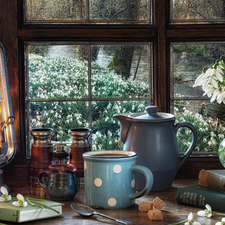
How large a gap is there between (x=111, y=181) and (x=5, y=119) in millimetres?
550

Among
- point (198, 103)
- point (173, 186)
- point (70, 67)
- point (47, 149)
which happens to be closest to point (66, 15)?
point (70, 67)

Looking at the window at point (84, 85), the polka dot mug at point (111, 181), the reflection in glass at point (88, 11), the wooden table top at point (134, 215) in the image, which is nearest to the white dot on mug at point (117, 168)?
the polka dot mug at point (111, 181)

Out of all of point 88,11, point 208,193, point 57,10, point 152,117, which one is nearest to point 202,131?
point 152,117

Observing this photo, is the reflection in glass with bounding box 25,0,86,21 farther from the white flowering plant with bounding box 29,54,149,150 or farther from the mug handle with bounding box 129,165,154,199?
the mug handle with bounding box 129,165,154,199

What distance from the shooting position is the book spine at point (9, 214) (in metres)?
0.86

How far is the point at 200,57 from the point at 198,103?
0.66 feet

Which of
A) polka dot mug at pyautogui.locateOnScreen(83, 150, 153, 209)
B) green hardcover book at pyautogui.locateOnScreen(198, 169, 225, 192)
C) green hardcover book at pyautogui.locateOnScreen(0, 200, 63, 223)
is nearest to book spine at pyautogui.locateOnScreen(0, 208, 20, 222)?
green hardcover book at pyautogui.locateOnScreen(0, 200, 63, 223)

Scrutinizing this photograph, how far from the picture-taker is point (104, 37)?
1430 mm

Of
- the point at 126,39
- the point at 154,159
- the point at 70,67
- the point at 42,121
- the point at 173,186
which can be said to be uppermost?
the point at 126,39

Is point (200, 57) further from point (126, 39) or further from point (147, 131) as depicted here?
point (147, 131)

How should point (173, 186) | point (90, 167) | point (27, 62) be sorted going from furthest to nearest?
1. point (27, 62)
2. point (173, 186)
3. point (90, 167)

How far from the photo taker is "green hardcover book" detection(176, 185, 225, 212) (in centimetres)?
98

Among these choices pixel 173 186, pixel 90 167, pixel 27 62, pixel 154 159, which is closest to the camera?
pixel 90 167

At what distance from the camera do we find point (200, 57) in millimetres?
1465
